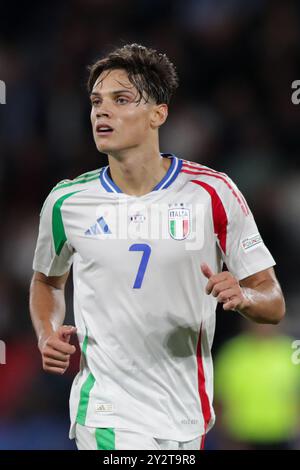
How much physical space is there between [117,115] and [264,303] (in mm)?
1128

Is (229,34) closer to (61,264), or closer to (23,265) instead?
(23,265)

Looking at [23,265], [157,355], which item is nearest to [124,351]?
[157,355]

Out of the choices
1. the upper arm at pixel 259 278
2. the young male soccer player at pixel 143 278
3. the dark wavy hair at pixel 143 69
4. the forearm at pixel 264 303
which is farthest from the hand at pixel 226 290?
the dark wavy hair at pixel 143 69

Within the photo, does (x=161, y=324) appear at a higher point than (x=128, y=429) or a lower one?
higher

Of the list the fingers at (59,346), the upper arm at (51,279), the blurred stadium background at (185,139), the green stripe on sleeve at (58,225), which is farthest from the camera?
the blurred stadium background at (185,139)

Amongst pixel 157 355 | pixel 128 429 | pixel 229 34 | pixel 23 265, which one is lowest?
pixel 23 265

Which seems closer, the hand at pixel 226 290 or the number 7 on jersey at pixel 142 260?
the hand at pixel 226 290

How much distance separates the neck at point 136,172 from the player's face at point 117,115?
0.05 meters

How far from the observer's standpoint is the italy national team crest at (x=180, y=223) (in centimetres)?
401

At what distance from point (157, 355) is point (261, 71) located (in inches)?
207

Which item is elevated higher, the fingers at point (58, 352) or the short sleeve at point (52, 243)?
the short sleeve at point (52, 243)

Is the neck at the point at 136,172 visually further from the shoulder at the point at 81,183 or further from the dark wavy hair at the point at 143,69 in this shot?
the dark wavy hair at the point at 143,69

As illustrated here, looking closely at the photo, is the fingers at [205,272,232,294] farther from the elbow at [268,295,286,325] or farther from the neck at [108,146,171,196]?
the neck at [108,146,171,196]

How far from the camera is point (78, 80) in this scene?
8688 mm
